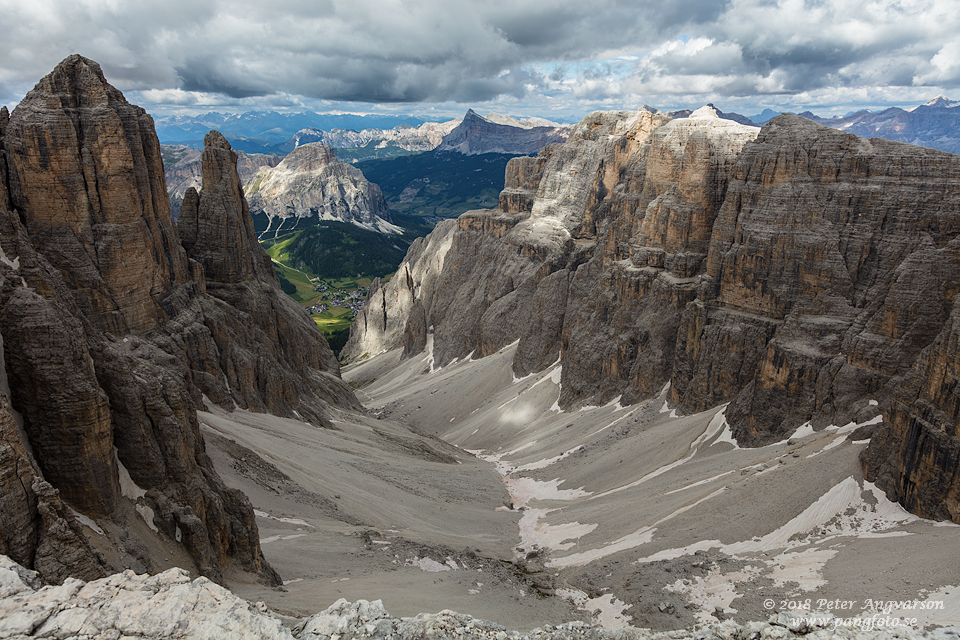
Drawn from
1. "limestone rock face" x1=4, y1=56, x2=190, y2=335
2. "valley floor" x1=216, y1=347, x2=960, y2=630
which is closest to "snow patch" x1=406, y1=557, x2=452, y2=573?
"valley floor" x1=216, y1=347, x2=960, y2=630

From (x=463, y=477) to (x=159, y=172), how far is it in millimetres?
44278

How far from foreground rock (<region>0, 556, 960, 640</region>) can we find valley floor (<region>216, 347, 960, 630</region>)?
7925 mm

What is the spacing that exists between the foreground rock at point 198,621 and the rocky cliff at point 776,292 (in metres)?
29.5

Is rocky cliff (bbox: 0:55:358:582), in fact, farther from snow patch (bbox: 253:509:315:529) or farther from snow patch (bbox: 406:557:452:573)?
snow patch (bbox: 406:557:452:573)

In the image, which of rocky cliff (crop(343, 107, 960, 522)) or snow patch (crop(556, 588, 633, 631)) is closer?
snow patch (crop(556, 588, 633, 631))

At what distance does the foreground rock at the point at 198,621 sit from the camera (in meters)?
14.1

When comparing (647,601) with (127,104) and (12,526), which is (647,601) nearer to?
(12,526)

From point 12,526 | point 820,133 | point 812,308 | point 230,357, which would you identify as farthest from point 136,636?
point 820,133

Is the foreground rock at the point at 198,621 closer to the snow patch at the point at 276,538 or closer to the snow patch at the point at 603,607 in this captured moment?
the snow patch at the point at 603,607

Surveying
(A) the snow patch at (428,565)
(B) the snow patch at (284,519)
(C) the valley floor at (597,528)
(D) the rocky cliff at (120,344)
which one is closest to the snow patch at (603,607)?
(C) the valley floor at (597,528)

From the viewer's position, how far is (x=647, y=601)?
3434cm

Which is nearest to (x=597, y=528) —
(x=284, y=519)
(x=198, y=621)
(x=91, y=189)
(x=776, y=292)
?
(x=284, y=519)

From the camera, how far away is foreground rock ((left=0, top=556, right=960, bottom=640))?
14094 mm

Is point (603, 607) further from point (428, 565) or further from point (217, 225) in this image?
point (217, 225)
